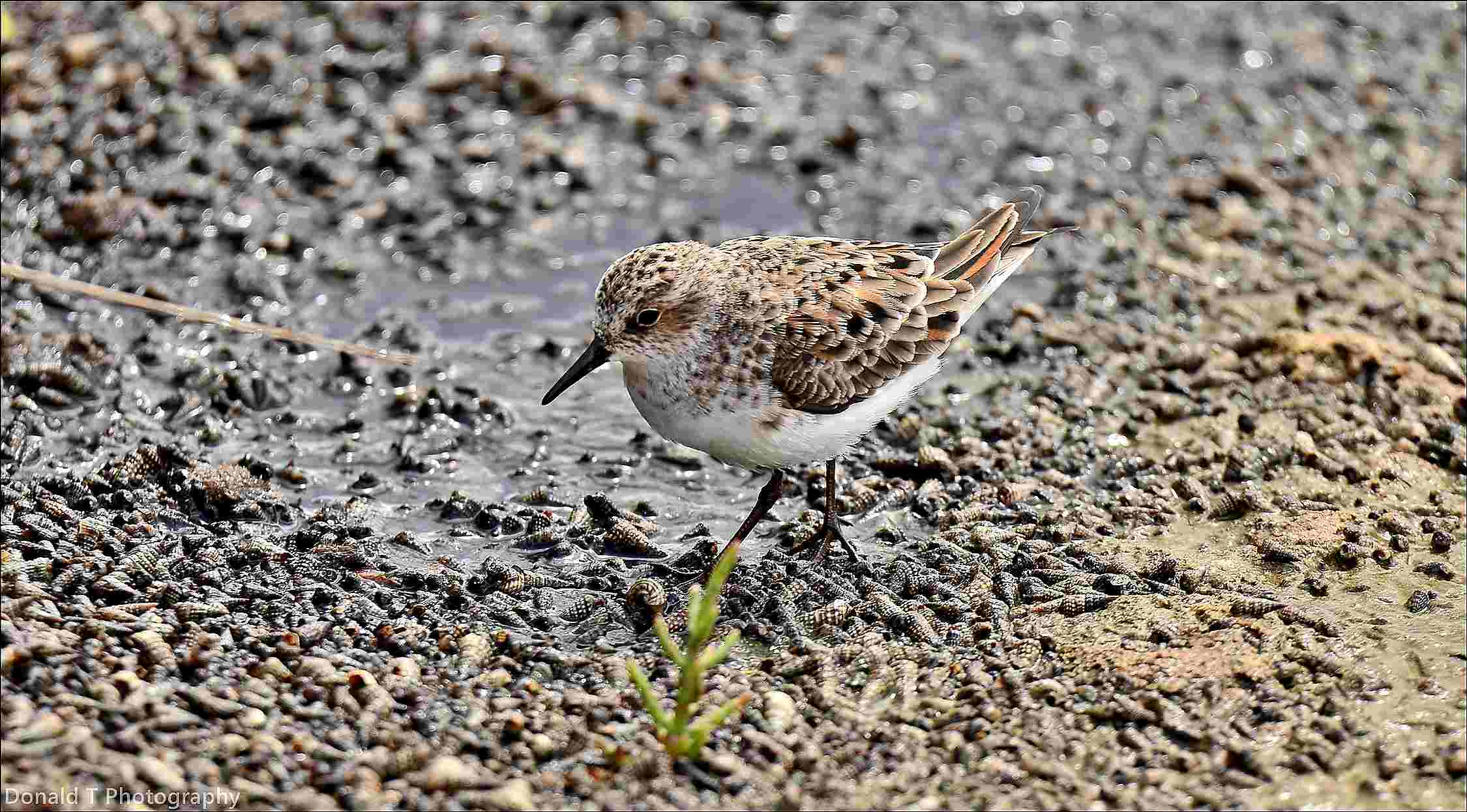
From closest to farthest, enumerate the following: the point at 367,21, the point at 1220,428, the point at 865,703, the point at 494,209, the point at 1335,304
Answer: the point at 865,703 < the point at 1220,428 < the point at 1335,304 < the point at 494,209 < the point at 367,21

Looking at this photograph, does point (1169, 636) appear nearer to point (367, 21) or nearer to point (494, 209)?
point (494, 209)

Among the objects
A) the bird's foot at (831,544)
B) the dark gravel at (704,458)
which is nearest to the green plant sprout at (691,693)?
the dark gravel at (704,458)

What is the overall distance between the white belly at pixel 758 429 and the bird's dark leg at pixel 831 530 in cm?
27

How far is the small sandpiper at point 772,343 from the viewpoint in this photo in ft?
19.6

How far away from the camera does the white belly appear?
5957mm

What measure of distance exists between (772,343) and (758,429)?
402 millimetres

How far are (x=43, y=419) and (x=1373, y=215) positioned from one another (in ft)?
27.2

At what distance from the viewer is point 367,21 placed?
420 inches

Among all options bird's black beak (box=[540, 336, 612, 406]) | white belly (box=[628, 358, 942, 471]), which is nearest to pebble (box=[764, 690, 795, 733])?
white belly (box=[628, 358, 942, 471])

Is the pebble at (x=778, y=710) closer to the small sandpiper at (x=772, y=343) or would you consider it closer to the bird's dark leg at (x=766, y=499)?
the small sandpiper at (x=772, y=343)

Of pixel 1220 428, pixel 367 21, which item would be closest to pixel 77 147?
pixel 367 21

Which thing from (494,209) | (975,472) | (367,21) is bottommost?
(975,472)

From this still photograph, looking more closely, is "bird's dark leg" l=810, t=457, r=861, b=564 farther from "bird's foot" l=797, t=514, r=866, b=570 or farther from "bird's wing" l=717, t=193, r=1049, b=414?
"bird's wing" l=717, t=193, r=1049, b=414

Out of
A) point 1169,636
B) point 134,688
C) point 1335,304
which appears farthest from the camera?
point 1335,304
